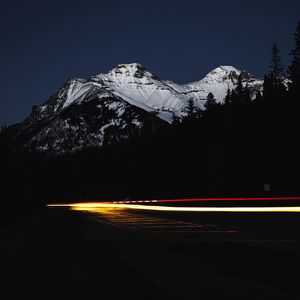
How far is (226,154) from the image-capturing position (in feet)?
273

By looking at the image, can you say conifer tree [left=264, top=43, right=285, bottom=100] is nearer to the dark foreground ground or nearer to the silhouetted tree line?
the silhouetted tree line

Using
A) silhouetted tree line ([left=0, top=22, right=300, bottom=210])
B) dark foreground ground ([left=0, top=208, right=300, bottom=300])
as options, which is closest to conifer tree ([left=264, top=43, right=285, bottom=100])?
silhouetted tree line ([left=0, top=22, right=300, bottom=210])

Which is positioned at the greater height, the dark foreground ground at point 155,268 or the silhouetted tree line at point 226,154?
the silhouetted tree line at point 226,154

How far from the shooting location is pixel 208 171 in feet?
281

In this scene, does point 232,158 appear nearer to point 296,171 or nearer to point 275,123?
point 275,123

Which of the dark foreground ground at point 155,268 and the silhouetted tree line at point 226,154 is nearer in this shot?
the dark foreground ground at point 155,268

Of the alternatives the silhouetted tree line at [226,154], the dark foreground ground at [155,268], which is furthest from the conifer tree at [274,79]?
the dark foreground ground at [155,268]

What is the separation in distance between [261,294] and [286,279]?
133 cm

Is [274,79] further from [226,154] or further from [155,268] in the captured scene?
[155,268]

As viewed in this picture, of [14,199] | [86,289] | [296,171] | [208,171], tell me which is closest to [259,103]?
[208,171]

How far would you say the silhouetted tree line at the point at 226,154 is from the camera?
6975 cm

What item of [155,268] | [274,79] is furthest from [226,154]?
[155,268]

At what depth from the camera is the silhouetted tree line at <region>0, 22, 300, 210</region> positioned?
69.8m

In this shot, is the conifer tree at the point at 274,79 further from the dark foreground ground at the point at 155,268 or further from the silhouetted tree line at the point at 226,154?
the dark foreground ground at the point at 155,268
